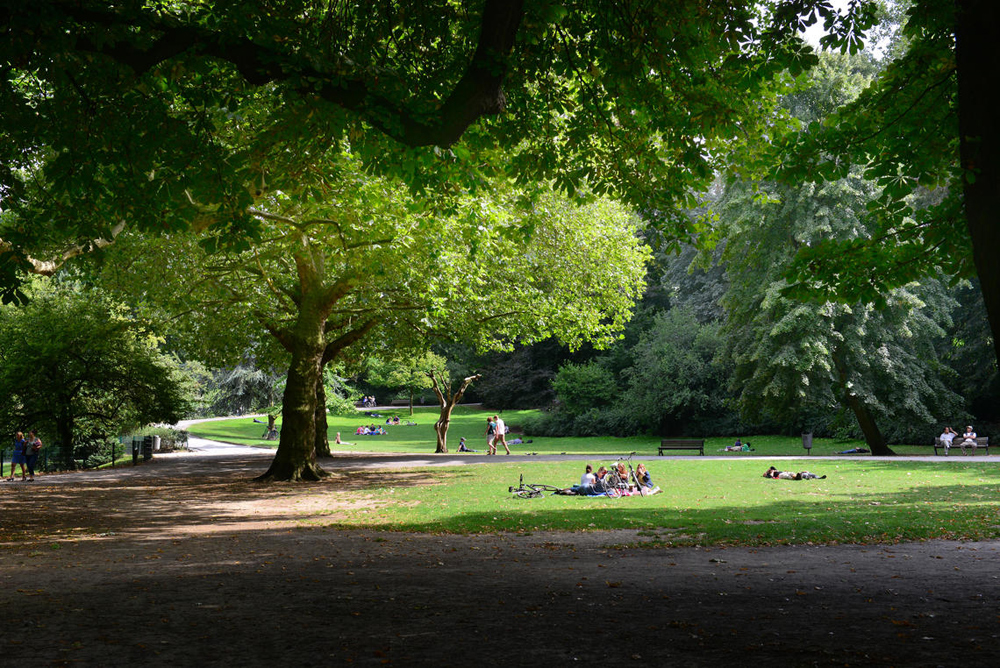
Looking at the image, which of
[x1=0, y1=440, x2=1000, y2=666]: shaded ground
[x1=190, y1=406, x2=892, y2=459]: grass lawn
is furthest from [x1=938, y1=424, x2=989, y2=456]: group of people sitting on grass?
[x1=0, y1=440, x2=1000, y2=666]: shaded ground

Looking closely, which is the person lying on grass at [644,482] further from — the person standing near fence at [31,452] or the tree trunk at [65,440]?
the tree trunk at [65,440]

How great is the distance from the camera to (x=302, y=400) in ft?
69.3

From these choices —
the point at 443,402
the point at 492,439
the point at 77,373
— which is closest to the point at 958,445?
the point at 492,439

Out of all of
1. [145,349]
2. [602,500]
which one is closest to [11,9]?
[602,500]

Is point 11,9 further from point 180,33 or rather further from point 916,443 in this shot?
point 916,443

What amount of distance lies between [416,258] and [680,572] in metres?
11.3

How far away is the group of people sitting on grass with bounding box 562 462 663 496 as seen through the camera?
57.2 ft

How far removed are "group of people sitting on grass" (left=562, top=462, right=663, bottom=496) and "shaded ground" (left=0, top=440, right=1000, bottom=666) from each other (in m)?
5.23

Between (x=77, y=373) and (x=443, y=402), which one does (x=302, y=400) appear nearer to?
(x=77, y=373)

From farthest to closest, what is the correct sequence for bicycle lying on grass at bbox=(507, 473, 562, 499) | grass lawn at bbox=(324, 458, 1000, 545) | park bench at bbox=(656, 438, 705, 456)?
park bench at bbox=(656, 438, 705, 456) < bicycle lying on grass at bbox=(507, 473, 562, 499) < grass lawn at bbox=(324, 458, 1000, 545)

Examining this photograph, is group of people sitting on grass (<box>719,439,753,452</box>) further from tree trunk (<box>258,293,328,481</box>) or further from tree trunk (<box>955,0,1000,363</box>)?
tree trunk (<box>955,0,1000,363</box>)

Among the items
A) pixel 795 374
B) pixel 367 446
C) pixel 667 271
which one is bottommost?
pixel 367 446

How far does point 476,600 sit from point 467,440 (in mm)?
44127

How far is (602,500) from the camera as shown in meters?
16.7
